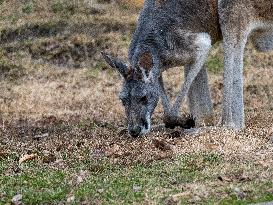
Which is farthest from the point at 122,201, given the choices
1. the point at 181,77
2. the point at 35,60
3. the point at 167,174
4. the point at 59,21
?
the point at 59,21

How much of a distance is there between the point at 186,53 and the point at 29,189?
3361 millimetres

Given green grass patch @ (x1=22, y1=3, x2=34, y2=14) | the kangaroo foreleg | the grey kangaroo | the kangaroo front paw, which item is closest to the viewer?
the grey kangaroo

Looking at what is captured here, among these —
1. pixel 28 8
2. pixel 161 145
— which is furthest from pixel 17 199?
pixel 28 8

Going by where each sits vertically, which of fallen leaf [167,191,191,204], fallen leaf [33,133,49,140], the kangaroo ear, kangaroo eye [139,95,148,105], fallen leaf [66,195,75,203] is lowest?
fallen leaf [33,133,49,140]

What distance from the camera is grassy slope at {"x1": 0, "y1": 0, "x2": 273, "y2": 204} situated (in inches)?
275

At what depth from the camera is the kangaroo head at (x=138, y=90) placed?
930cm

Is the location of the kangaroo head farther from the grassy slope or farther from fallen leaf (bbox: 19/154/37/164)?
fallen leaf (bbox: 19/154/37/164)

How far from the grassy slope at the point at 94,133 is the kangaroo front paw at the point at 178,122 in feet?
0.41

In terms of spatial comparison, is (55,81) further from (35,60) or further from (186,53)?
(186,53)

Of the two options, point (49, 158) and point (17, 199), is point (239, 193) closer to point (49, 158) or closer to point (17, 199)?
point (17, 199)

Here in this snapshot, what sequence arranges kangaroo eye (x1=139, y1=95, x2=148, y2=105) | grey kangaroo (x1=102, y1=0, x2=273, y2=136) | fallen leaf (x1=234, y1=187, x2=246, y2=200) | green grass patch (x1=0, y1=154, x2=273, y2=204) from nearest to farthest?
1. fallen leaf (x1=234, y1=187, x2=246, y2=200)
2. green grass patch (x1=0, y1=154, x2=273, y2=204)
3. kangaroo eye (x1=139, y1=95, x2=148, y2=105)
4. grey kangaroo (x1=102, y1=0, x2=273, y2=136)

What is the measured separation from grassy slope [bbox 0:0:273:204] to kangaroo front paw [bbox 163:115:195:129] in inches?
4.9

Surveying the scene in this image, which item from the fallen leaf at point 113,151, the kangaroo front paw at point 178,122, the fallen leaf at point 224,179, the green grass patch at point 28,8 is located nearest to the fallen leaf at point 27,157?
the fallen leaf at point 113,151

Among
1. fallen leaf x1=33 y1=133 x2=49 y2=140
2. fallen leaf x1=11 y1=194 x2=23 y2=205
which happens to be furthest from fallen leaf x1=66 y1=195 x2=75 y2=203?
fallen leaf x1=33 y1=133 x2=49 y2=140
